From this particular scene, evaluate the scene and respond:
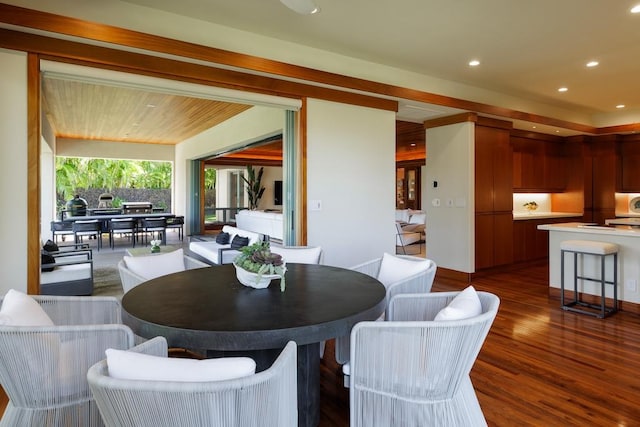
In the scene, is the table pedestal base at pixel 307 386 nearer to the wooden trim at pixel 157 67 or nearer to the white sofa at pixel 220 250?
the wooden trim at pixel 157 67

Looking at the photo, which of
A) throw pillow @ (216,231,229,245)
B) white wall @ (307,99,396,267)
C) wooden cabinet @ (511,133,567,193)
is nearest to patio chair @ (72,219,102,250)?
throw pillow @ (216,231,229,245)

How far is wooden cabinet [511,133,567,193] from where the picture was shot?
7.02 m

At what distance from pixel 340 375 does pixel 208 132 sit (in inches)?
290

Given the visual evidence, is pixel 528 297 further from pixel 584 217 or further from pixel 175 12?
pixel 175 12

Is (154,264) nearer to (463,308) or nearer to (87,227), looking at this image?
(463,308)

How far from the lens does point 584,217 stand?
7617 millimetres

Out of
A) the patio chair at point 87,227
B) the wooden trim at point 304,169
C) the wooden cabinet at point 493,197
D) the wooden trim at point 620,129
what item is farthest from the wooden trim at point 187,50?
the patio chair at point 87,227

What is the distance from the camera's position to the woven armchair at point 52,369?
1437mm

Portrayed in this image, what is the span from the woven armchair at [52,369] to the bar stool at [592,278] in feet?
14.0

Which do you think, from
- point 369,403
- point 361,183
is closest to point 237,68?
point 361,183

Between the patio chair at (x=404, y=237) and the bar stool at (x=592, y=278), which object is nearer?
the bar stool at (x=592, y=278)

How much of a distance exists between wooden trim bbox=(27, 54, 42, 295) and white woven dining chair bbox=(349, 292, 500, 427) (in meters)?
2.56

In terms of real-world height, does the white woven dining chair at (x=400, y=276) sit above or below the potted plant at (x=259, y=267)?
below

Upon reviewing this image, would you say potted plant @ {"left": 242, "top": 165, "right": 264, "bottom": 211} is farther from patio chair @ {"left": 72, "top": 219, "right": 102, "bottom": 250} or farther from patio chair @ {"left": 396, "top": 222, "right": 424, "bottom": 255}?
patio chair @ {"left": 396, "top": 222, "right": 424, "bottom": 255}
